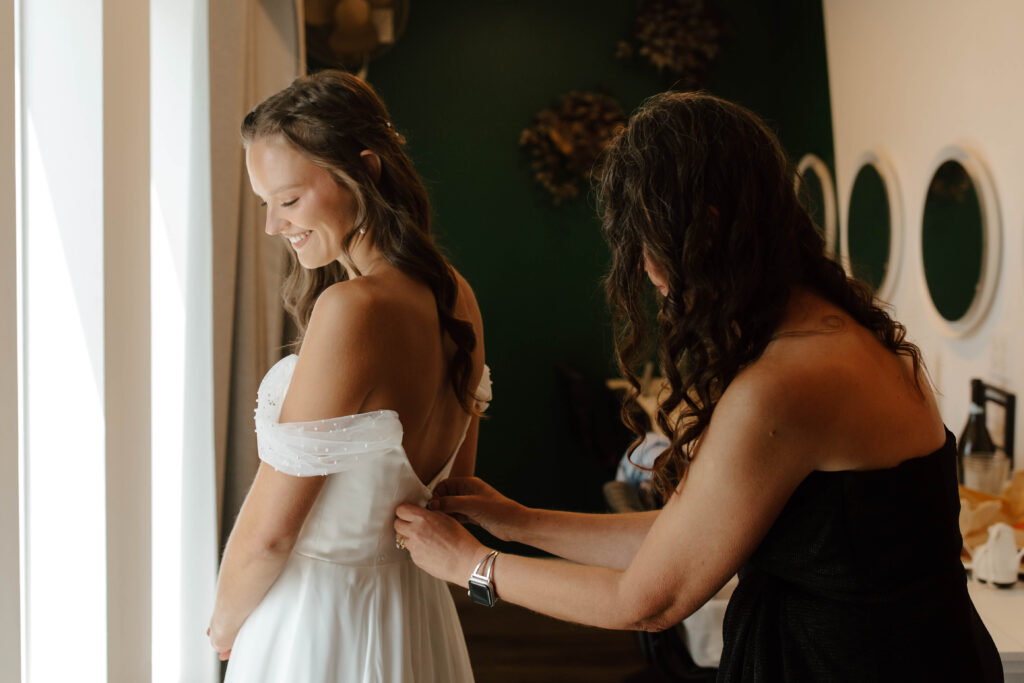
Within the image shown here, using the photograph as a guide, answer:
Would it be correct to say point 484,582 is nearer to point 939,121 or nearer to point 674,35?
point 939,121

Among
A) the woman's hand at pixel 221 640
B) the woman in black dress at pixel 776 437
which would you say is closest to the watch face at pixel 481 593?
the woman in black dress at pixel 776 437

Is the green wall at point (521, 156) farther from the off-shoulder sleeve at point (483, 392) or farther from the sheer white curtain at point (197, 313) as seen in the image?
the off-shoulder sleeve at point (483, 392)

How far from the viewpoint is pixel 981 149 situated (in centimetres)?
258

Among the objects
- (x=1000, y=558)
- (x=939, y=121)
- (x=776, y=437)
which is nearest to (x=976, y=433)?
(x=1000, y=558)

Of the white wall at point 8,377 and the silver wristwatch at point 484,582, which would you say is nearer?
the white wall at point 8,377

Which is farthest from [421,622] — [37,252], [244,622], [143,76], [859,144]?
[859,144]

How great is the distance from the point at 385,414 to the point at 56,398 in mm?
635

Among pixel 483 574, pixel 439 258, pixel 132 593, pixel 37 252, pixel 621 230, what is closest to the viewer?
pixel 621 230

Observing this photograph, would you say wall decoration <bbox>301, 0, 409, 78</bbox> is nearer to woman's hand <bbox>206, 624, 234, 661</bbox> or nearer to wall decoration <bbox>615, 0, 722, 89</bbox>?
wall decoration <bbox>615, 0, 722, 89</bbox>

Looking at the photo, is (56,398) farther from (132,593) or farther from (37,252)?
(132,593)

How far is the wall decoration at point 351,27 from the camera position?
3.77 meters

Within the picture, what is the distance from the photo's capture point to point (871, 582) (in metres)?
0.98

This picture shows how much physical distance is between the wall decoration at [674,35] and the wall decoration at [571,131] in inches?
11.3

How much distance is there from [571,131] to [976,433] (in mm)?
2403
